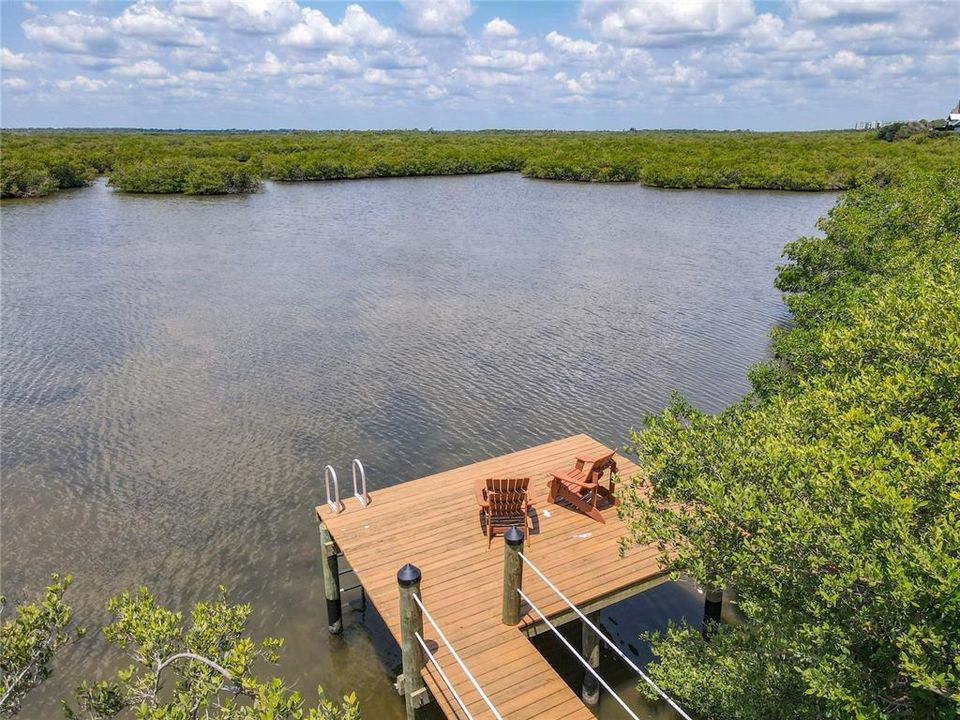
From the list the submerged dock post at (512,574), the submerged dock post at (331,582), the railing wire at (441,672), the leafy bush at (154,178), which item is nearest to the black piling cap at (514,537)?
the submerged dock post at (512,574)

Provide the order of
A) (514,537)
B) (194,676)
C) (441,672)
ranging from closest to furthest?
(194,676)
(441,672)
(514,537)

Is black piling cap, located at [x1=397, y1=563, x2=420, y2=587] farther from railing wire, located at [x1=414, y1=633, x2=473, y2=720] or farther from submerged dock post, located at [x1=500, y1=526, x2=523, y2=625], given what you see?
submerged dock post, located at [x1=500, y1=526, x2=523, y2=625]

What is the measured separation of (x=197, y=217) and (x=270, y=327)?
26724 mm

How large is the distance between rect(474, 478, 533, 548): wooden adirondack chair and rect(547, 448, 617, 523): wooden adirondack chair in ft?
2.99

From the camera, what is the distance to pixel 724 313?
82.2 ft

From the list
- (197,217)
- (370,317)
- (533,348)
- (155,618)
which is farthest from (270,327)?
(197,217)

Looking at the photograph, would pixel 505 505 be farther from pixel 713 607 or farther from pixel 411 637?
pixel 713 607

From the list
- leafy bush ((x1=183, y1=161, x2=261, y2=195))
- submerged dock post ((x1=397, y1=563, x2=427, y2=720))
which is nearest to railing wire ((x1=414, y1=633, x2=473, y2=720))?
submerged dock post ((x1=397, y1=563, x2=427, y2=720))

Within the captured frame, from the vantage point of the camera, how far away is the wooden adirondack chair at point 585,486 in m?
9.73

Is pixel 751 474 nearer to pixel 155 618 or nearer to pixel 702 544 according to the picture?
pixel 702 544

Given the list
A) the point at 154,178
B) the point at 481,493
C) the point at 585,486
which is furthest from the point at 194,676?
the point at 154,178

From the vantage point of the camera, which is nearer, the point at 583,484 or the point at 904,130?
the point at 583,484

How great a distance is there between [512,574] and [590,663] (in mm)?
2308

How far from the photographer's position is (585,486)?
31.6 ft
